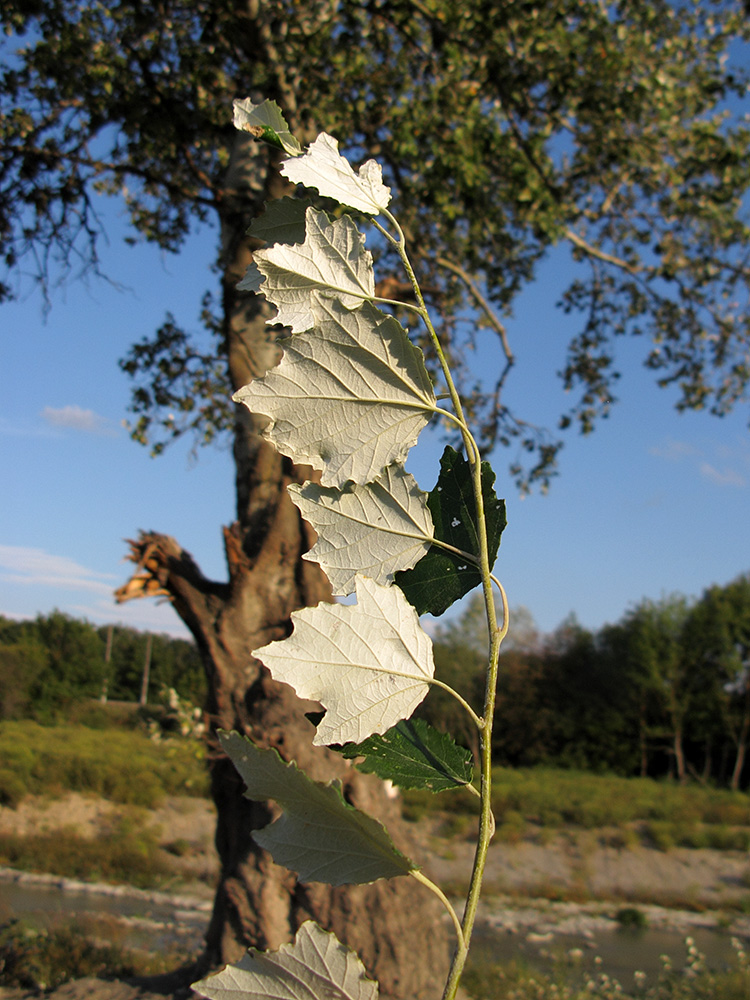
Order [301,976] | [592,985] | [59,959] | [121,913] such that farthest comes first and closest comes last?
[121,913] → [592,985] → [59,959] → [301,976]

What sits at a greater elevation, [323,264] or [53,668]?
[323,264]

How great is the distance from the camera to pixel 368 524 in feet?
1.81

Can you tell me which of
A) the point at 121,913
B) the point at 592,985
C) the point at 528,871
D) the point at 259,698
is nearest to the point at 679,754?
the point at 528,871

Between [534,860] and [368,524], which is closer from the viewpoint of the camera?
[368,524]

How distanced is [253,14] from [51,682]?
18.1 m

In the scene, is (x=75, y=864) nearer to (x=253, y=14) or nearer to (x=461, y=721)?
(x=461, y=721)

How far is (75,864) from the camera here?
12.8m

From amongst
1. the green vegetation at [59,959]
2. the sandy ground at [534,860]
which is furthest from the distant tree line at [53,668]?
the green vegetation at [59,959]

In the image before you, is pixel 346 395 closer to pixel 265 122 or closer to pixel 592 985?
pixel 265 122

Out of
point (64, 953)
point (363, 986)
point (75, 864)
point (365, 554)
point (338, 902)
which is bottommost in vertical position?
point (75, 864)

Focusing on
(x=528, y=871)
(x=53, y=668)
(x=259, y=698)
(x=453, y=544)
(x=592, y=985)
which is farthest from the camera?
(x=53, y=668)

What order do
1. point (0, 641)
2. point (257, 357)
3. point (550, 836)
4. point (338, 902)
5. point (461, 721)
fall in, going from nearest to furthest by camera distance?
point (338, 902) < point (257, 357) < point (550, 836) < point (0, 641) < point (461, 721)

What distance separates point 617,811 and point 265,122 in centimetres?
1890

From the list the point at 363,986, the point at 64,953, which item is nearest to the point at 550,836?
the point at 64,953
